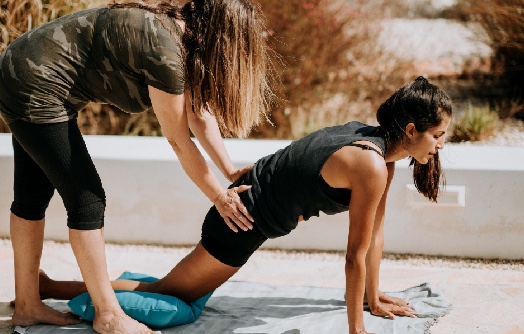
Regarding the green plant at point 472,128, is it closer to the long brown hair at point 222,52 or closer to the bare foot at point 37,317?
the long brown hair at point 222,52

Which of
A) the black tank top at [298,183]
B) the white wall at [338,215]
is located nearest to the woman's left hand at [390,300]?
the black tank top at [298,183]

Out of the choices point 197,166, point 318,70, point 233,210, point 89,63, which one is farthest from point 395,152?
point 318,70

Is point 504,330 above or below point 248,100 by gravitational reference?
below

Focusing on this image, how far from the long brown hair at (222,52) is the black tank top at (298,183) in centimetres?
29

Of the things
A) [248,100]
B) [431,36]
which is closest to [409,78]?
[431,36]

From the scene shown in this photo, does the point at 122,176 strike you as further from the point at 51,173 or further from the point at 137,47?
the point at 137,47

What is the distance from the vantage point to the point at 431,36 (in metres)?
9.10

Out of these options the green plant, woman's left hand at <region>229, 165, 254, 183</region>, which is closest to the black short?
woman's left hand at <region>229, 165, 254, 183</region>

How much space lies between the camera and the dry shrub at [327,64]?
6.24m

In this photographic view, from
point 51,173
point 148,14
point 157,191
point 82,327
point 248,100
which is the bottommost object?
point 82,327

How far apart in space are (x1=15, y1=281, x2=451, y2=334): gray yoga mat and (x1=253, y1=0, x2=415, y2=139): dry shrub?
8.13 feet

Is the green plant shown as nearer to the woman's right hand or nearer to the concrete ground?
the concrete ground

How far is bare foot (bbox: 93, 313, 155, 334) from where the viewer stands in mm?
2988

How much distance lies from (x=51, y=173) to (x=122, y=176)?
5.17ft
